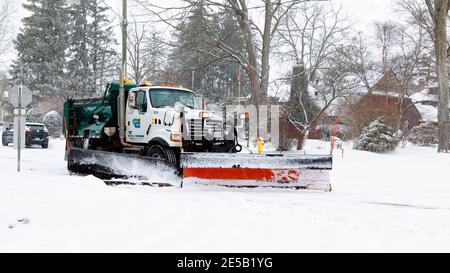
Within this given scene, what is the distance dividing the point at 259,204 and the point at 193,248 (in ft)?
8.75

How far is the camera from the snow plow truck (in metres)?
8.81

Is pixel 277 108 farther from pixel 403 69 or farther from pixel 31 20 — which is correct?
pixel 31 20

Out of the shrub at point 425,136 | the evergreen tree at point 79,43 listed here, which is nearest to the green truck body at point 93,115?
the shrub at point 425,136

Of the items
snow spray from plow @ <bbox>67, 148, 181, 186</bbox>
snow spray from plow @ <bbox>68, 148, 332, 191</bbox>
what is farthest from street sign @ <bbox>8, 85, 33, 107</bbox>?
snow spray from plow @ <bbox>68, 148, 332, 191</bbox>

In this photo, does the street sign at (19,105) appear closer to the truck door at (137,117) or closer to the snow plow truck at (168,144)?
the snow plow truck at (168,144)

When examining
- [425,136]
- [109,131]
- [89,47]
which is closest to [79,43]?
→ [89,47]

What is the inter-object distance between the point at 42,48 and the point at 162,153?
3823 cm

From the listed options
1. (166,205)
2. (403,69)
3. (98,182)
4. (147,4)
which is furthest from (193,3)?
(403,69)

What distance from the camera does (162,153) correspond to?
9.94 meters

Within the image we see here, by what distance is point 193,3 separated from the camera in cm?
1827

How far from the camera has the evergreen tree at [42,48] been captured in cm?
4269

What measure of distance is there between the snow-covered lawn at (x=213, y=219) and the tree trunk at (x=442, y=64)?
13.3 metres

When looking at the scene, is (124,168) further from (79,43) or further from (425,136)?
(79,43)

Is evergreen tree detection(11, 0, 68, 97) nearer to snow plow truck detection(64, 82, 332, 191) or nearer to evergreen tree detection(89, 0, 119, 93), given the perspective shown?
evergreen tree detection(89, 0, 119, 93)
